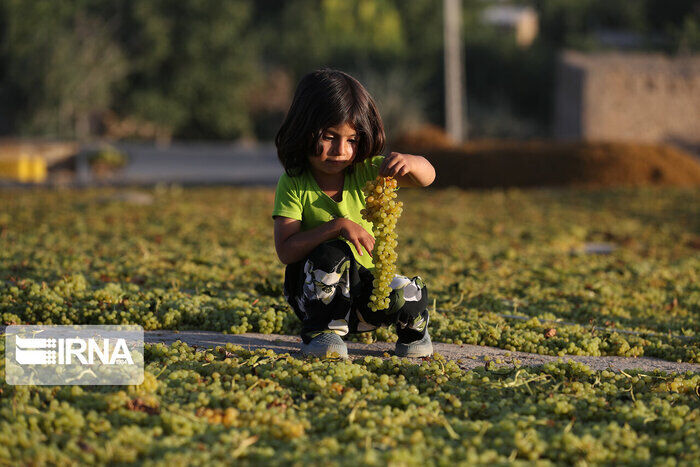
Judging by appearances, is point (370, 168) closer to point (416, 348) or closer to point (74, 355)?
point (416, 348)

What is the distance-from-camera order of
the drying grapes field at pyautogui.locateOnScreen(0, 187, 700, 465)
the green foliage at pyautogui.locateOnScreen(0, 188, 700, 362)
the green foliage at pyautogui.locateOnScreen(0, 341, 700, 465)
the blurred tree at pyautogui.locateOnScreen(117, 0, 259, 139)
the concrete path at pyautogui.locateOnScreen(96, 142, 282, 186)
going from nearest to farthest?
the green foliage at pyautogui.locateOnScreen(0, 341, 700, 465)
the drying grapes field at pyautogui.locateOnScreen(0, 187, 700, 465)
the green foliage at pyautogui.locateOnScreen(0, 188, 700, 362)
the concrete path at pyautogui.locateOnScreen(96, 142, 282, 186)
the blurred tree at pyautogui.locateOnScreen(117, 0, 259, 139)

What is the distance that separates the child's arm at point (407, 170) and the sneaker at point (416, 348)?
0.89 metres

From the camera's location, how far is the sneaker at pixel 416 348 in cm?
455

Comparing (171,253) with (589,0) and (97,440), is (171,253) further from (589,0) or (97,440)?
(589,0)

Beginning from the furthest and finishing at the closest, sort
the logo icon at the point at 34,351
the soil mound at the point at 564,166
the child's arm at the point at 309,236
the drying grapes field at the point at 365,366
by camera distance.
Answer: the soil mound at the point at 564,166 → the child's arm at the point at 309,236 → the logo icon at the point at 34,351 → the drying grapes field at the point at 365,366

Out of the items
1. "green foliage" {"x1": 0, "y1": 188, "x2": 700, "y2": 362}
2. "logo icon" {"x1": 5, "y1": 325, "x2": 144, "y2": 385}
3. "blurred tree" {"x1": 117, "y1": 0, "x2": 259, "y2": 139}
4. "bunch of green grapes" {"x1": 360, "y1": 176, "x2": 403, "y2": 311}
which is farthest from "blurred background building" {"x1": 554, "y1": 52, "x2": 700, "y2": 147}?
"blurred tree" {"x1": 117, "y1": 0, "x2": 259, "y2": 139}

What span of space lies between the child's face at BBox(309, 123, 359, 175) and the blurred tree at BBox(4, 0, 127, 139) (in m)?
28.4

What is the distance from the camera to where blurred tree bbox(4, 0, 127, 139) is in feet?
98.7

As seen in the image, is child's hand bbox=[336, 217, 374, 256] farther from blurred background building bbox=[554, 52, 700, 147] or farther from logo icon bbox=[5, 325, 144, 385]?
blurred background building bbox=[554, 52, 700, 147]

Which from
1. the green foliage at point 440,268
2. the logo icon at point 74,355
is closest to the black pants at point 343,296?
the green foliage at point 440,268

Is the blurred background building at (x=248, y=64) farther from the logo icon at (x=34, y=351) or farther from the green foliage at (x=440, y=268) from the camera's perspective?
the logo icon at (x=34, y=351)

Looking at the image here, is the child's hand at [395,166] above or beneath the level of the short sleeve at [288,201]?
above

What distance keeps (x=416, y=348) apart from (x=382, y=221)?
2.94ft

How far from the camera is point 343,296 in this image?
14.2ft
